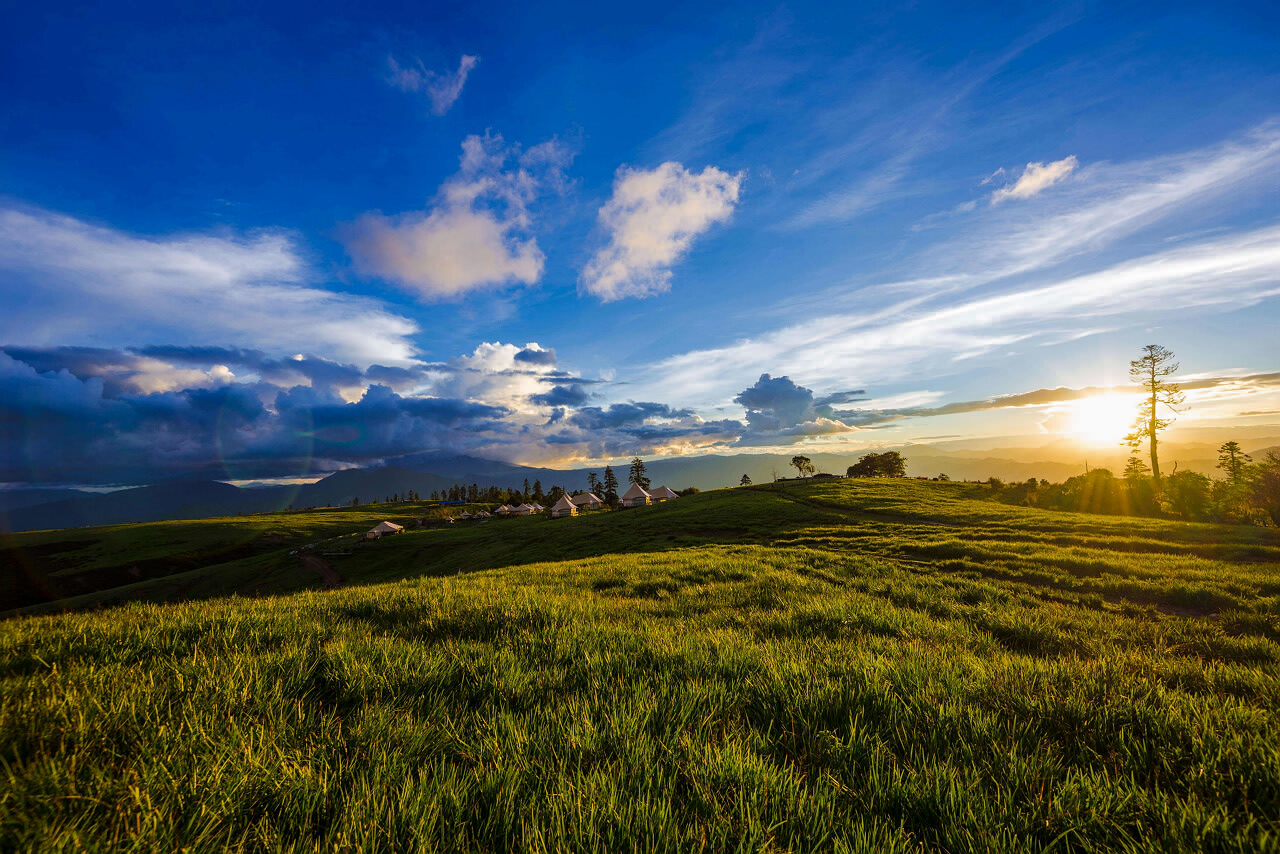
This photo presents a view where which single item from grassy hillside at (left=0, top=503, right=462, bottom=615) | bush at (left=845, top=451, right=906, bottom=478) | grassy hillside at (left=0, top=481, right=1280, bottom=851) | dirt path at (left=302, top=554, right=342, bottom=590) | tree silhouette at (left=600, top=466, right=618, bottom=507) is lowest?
grassy hillside at (left=0, top=503, right=462, bottom=615)

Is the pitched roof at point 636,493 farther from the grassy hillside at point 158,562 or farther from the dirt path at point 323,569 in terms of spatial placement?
the dirt path at point 323,569

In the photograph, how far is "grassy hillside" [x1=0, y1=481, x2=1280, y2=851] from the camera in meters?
1.98

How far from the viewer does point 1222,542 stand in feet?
65.2

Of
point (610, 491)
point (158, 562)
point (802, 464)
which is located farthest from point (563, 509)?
point (158, 562)

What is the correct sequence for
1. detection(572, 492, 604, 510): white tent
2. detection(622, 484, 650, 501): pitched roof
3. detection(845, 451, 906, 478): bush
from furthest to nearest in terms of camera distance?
detection(572, 492, 604, 510): white tent < detection(845, 451, 906, 478): bush < detection(622, 484, 650, 501): pitched roof

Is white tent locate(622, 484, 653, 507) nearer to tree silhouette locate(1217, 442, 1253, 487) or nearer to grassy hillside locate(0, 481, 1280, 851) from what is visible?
tree silhouette locate(1217, 442, 1253, 487)

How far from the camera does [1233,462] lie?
47656mm

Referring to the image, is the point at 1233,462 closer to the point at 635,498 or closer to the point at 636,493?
the point at 635,498

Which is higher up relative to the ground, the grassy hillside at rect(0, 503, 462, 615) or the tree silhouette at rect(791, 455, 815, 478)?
the tree silhouette at rect(791, 455, 815, 478)

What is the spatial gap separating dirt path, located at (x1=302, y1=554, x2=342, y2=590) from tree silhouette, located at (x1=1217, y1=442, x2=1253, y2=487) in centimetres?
9640

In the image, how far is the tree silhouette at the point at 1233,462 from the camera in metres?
45.0

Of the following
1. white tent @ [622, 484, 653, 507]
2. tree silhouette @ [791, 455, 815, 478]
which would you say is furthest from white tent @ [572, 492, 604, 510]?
tree silhouette @ [791, 455, 815, 478]

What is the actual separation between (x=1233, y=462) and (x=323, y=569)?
108308 mm

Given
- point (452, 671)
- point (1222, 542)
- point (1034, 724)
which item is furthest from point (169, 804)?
point (1222, 542)
